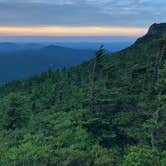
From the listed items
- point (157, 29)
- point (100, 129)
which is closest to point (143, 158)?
point (100, 129)

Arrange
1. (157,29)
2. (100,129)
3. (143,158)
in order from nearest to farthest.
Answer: (143,158) < (100,129) < (157,29)

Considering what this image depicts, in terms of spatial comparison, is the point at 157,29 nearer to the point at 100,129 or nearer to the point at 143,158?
the point at 100,129

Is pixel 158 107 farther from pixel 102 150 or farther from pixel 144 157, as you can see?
pixel 144 157

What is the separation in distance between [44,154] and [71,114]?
11.3 m

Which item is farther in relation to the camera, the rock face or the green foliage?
the rock face

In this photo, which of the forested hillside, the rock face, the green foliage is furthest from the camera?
the rock face

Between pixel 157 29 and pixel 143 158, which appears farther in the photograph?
pixel 157 29

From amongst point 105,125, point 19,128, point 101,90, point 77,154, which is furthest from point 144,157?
point 19,128

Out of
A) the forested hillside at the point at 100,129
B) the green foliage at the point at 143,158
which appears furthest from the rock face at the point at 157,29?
the green foliage at the point at 143,158

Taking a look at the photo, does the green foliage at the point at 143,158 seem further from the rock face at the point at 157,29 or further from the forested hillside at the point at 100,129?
the rock face at the point at 157,29

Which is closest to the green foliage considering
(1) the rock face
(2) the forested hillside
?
(2) the forested hillside

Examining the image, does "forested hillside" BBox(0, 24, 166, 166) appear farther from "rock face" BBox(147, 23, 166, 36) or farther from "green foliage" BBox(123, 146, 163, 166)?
"rock face" BBox(147, 23, 166, 36)

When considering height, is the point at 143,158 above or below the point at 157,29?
below

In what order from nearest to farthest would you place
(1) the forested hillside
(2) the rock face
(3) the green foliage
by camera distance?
(3) the green foliage, (1) the forested hillside, (2) the rock face
